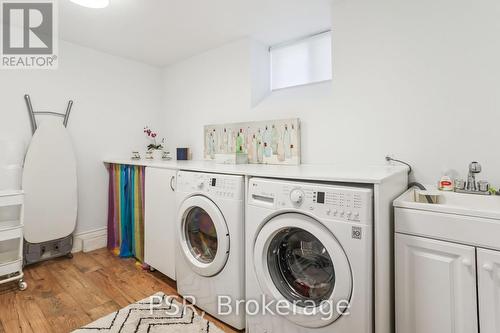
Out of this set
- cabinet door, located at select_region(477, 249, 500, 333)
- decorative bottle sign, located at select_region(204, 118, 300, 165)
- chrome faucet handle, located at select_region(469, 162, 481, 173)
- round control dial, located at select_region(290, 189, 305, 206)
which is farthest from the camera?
decorative bottle sign, located at select_region(204, 118, 300, 165)

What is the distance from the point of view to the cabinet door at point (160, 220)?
78.1 inches

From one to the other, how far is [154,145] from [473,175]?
2938 mm

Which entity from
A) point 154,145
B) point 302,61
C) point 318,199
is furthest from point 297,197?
point 154,145

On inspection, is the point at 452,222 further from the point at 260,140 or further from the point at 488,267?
the point at 260,140

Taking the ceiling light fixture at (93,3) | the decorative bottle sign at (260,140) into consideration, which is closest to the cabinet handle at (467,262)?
the decorative bottle sign at (260,140)

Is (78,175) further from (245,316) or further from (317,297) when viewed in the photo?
(317,297)

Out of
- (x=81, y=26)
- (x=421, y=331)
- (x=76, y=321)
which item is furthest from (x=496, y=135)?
(x=81, y=26)

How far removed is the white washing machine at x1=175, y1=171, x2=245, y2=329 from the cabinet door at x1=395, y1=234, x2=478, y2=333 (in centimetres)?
82

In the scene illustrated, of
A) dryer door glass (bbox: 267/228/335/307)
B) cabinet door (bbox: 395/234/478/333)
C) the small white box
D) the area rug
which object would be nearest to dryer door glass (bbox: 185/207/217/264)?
the area rug

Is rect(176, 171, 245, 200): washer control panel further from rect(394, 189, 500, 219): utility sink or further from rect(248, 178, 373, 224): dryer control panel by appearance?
rect(394, 189, 500, 219): utility sink

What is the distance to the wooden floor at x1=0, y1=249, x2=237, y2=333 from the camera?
163 cm

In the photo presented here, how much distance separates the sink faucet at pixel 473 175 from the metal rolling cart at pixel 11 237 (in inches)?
120

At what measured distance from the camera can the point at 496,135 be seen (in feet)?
4.52

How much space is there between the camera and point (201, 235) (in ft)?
6.01
